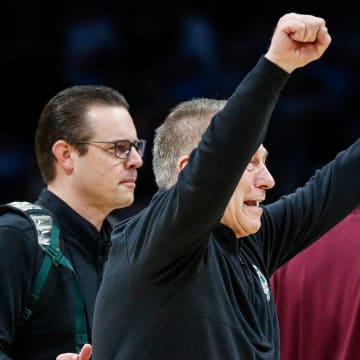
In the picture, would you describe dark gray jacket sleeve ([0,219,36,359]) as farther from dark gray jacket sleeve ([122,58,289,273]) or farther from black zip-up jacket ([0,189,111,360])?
dark gray jacket sleeve ([122,58,289,273])

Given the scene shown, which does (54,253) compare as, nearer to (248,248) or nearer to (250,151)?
(248,248)

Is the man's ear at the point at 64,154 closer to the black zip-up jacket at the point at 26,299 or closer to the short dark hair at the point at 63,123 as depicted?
the short dark hair at the point at 63,123

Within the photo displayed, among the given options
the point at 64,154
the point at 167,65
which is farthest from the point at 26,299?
the point at 167,65

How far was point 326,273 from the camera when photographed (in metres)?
3.33

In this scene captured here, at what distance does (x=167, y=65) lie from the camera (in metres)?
7.30

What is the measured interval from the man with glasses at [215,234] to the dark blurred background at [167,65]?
3913 millimetres

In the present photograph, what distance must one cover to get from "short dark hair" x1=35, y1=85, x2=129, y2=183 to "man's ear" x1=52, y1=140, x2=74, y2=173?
22 mm

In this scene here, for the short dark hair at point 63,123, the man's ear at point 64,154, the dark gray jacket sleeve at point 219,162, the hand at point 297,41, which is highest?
the hand at point 297,41

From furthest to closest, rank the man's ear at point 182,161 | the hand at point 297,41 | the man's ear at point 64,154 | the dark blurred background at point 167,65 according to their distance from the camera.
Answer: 1. the dark blurred background at point 167,65
2. the man's ear at point 64,154
3. the man's ear at point 182,161
4. the hand at point 297,41

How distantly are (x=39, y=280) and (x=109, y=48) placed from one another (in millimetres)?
4236

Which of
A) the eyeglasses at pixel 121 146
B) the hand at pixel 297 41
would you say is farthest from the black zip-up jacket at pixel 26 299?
the hand at pixel 297 41

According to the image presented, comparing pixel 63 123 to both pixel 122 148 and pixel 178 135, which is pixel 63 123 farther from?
pixel 178 135

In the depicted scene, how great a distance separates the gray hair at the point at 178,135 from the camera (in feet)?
8.67

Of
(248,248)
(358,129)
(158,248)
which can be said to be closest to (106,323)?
(158,248)
